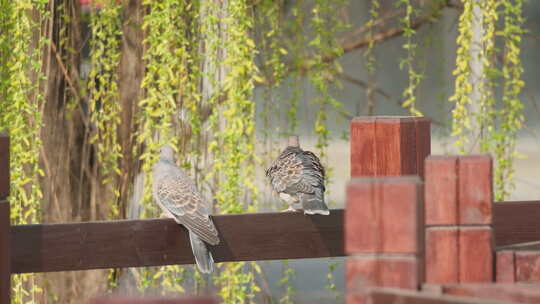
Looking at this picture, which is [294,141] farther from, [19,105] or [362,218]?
[362,218]

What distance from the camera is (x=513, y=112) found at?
15.5ft

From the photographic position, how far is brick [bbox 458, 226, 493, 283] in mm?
1876

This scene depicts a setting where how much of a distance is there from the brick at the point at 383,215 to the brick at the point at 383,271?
0.02m

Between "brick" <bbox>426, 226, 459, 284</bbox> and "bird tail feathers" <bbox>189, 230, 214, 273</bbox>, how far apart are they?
3.43 ft

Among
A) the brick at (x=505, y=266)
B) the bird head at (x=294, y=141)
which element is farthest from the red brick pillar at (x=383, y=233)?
the bird head at (x=294, y=141)

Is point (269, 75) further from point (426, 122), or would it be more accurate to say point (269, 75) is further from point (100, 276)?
point (426, 122)

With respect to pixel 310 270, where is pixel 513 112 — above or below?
above

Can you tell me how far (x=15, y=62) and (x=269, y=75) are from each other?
124 centimetres

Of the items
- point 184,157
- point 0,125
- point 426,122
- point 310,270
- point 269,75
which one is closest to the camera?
point 426,122

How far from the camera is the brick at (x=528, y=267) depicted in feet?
6.54

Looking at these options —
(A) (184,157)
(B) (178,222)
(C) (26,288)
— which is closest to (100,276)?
(C) (26,288)

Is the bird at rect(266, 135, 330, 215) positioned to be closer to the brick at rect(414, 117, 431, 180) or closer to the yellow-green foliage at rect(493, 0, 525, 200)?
the brick at rect(414, 117, 431, 180)

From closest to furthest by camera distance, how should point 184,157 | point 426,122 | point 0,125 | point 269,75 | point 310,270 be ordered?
point 426,122
point 0,125
point 184,157
point 269,75
point 310,270

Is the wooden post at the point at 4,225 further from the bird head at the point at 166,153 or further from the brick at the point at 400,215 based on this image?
the bird head at the point at 166,153
